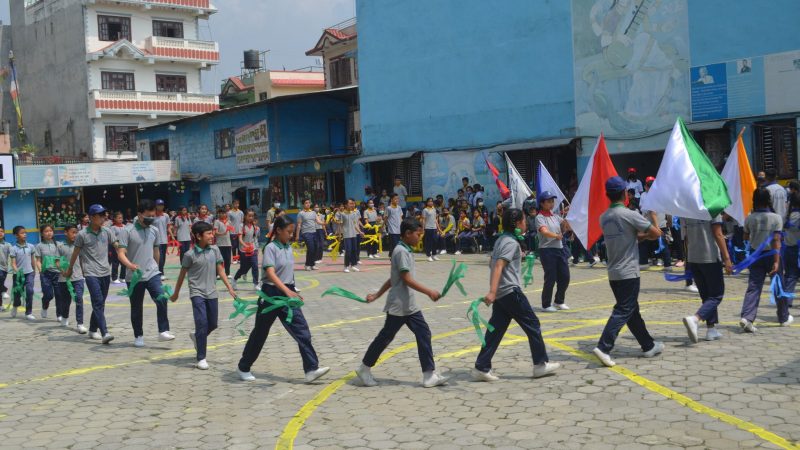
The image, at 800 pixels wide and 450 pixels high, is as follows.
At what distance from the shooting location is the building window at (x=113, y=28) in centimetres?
4897

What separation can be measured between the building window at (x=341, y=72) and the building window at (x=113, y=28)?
13863 mm

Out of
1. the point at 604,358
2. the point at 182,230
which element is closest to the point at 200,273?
the point at 604,358

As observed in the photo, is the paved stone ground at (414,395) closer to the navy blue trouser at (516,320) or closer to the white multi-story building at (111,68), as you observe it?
the navy blue trouser at (516,320)

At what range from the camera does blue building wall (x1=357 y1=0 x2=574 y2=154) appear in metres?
24.4

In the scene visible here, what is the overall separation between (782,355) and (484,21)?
1959 centimetres

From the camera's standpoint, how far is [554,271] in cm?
1180

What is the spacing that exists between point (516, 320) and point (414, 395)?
1204mm

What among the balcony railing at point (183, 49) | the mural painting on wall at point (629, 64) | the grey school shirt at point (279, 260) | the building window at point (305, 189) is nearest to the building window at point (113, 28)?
the balcony railing at point (183, 49)

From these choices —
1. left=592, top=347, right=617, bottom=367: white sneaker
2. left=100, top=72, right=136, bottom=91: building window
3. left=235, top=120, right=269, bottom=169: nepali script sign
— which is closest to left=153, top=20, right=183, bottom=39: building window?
left=100, top=72, right=136, bottom=91: building window

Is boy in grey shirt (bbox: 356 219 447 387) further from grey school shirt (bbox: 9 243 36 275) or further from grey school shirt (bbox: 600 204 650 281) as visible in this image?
grey school shirt (bbox: 9 243 36 275)

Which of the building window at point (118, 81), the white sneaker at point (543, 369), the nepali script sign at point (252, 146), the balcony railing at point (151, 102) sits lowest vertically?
the white sneaker at point (543, 369)

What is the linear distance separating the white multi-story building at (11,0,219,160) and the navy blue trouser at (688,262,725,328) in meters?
43.7

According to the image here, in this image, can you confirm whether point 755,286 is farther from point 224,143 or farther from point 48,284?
point 224,143

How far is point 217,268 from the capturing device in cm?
962
